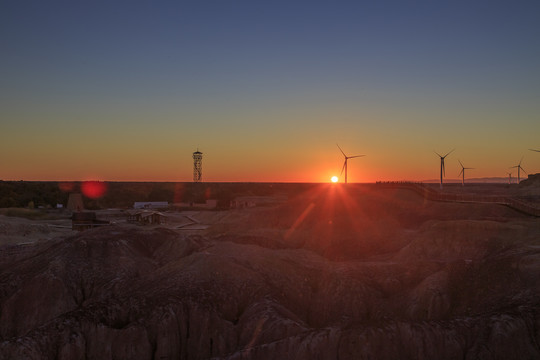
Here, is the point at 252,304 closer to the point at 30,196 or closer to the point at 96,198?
the point at 30,196

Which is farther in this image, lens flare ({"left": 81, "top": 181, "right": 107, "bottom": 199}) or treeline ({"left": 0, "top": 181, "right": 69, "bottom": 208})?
lens flare ({"left": 81, "top": 181, "right": 107, "bottom": 199})

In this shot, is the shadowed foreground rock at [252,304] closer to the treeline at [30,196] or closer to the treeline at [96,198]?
the treeline at [96,198]

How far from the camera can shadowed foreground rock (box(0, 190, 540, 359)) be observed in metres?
17.8

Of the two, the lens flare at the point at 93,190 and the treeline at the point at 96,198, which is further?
the lens flare at the point at 93,190

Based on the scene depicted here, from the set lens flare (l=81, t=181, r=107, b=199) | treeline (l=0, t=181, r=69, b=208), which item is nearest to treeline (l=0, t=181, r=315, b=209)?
treeline (l=0, t=181, r=69, b=208)

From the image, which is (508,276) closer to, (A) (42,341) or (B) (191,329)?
(B) (191,329)

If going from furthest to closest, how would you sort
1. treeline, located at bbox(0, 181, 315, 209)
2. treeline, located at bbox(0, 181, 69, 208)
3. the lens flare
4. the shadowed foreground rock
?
1. the lens flare
2. treeline, located at bbox(0, 181, 315, 209)
3. treeline, located at bbox(0, 181, 69, 208)
4. the shadowed foreground rock

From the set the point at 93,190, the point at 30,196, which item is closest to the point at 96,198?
the point at 30,196

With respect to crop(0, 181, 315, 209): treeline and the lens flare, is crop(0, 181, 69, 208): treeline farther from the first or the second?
the lens flare

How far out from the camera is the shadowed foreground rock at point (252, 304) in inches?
699

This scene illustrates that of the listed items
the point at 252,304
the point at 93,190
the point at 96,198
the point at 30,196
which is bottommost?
the point at 252,304

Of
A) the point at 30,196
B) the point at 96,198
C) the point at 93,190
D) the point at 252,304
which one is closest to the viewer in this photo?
the point at 252,304

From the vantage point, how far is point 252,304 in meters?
23.2

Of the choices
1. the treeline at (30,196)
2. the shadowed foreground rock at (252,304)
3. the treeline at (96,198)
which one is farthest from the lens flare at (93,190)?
the shadowed foreground rock at (252,304)
